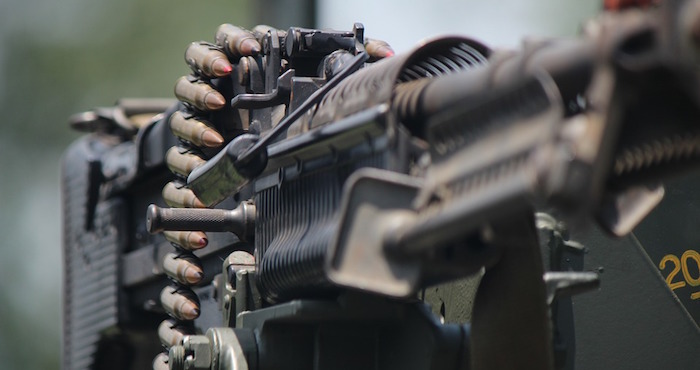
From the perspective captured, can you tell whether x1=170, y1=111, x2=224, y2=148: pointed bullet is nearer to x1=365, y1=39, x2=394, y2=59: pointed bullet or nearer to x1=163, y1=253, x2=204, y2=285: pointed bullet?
x1=163, y1=253, x2=204, y2=285: pointed bullet

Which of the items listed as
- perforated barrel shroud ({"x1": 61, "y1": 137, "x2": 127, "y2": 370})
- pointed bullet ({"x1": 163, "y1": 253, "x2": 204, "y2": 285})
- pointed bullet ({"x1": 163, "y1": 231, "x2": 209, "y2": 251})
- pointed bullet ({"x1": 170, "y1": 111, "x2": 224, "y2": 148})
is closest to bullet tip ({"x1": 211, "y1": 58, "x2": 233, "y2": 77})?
pointed bullet ({"x1": 170, "y1": 111, "x2": 224, "y2": 148})

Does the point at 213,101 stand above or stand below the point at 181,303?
above

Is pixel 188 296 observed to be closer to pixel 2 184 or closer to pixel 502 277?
pixel 502 277

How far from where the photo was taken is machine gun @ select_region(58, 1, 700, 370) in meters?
3.73

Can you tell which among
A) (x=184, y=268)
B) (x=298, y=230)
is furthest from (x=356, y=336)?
(x=184, y=268)

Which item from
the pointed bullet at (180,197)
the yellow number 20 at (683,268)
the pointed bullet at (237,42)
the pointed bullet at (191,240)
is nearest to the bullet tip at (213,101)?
the pointed bullet at (237,42)

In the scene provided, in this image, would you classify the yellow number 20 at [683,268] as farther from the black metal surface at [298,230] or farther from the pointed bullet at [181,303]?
the pointed bullet at [181,303]

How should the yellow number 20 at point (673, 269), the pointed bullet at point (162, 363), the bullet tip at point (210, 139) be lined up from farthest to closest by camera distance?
the bullet tip at point (210, 139), the pointed bullet at point (162, 363), the yellow number 20 at point (673, 269)

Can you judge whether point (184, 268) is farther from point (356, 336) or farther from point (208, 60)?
point (356, 336)

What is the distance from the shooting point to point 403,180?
13.8ft

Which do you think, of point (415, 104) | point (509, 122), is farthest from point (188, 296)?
point (509, 122)

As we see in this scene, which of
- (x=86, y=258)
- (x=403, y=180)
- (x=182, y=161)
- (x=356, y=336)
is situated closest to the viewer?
(x=403, y=180)

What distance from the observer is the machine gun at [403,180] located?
3730 millimetres

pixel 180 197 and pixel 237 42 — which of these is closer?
pixel 237 42
